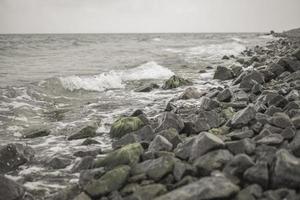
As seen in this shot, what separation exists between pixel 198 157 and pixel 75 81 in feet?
32.7

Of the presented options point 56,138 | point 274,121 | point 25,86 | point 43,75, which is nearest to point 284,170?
point 274,121

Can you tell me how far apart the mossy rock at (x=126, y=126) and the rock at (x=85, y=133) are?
43 cm

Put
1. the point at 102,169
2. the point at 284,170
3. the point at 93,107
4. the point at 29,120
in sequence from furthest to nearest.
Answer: the point at 93,107 < the point at 29,120 < the point at 102,169 < the point at 284,170

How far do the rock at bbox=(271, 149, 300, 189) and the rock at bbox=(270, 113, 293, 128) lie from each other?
4.25 ft

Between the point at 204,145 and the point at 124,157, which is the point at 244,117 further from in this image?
the point at 124,157

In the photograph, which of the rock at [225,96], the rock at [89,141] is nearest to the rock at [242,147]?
the rock at [89,141]

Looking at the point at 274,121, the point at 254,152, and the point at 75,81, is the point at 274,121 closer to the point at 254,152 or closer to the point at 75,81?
the point at 254,152

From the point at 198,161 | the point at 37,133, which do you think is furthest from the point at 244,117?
the point at 37,133

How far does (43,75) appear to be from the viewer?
15844mm

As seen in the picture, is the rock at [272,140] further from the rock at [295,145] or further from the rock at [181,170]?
the rock at [181,170]

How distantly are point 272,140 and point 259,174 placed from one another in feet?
3.15

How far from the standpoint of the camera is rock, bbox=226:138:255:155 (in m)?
4.50

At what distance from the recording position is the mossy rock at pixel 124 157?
4.81 metres

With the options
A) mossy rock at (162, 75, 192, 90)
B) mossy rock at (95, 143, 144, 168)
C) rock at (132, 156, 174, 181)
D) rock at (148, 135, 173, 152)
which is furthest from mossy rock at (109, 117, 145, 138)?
mossy rock at (162, 75, 192, 90)
